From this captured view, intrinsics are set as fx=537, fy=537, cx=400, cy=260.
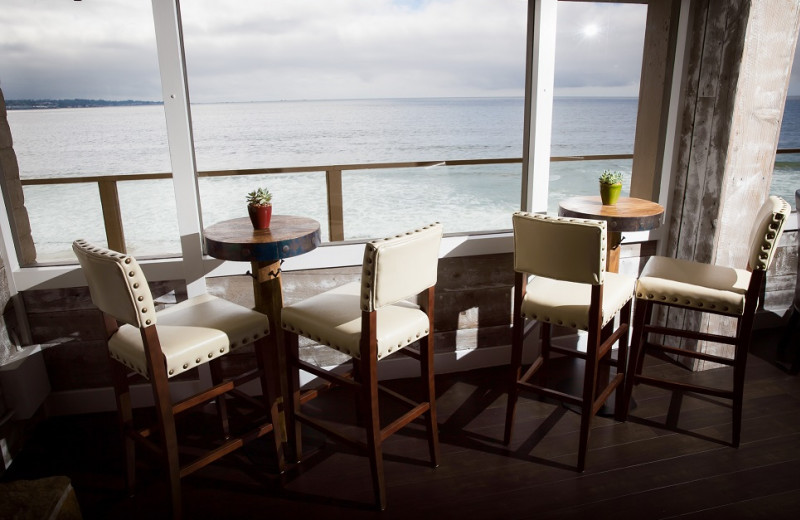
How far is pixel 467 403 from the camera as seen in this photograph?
9.29 ft

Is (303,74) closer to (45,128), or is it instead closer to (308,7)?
(308,7)

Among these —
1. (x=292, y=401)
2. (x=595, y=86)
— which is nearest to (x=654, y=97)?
(x=595, y=86)

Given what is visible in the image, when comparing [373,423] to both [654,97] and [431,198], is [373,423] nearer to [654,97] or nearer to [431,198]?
[654,97]

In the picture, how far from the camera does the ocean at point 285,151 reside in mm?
2773

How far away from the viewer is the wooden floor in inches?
81.8

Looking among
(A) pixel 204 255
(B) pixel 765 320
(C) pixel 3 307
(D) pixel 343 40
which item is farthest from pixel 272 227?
(B) pixel 765 320

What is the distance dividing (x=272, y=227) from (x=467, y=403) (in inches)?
54.0

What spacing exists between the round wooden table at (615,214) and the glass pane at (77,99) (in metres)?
2.03

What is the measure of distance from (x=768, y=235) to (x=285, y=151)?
2628 mm

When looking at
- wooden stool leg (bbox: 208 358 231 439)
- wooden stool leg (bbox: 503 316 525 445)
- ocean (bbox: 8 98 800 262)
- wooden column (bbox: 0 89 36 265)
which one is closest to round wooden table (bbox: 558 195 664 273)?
ocean (bbox: 8 98 800 262)

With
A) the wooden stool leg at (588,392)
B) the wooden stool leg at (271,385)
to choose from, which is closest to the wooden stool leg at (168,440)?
the wooden stool leg at (271,385)

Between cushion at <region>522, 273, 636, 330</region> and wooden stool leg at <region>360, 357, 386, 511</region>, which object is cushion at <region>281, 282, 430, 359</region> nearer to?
wooden stool leg at <region>360, 357, 386, 511</region>

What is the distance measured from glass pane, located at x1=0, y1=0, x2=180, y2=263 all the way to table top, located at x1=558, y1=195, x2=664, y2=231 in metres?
2.01

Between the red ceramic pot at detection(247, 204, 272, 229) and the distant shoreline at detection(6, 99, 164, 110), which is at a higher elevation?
the distant shoreline at detection(6, 99, 164, 110)
